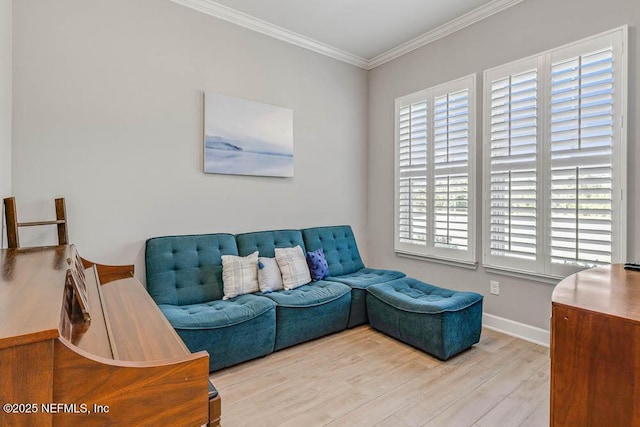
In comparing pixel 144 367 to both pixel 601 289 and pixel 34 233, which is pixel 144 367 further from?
pixel 34 233

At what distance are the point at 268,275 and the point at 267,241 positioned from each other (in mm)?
425

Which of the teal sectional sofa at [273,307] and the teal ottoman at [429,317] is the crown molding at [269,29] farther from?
the teal ottoman at [429,317]

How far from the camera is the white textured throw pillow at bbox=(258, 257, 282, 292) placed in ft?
9.32

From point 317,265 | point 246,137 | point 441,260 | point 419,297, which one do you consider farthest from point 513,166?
point 246,137

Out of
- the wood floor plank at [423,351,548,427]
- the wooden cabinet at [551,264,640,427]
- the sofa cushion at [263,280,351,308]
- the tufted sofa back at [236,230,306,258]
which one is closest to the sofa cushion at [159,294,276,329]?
the sofa cushion at [263,280,351,308]

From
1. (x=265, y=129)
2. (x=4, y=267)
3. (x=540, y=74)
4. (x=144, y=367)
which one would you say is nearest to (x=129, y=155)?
(x=265, y=129)

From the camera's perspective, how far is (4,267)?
119 centimetres

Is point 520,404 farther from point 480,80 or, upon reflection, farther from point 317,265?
point 480,80

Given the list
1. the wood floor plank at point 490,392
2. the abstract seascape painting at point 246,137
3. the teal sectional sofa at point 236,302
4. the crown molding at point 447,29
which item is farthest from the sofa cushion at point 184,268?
the crown molding at point 447,29

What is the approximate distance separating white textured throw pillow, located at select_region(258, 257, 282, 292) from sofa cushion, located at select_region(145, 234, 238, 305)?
0.33 meters

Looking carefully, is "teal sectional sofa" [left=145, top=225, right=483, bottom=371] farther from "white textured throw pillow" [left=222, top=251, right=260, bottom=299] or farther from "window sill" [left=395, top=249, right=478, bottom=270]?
"window sill" [left=395, top=249, right=478, bottom=270]

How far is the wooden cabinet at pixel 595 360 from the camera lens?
0.97 metres

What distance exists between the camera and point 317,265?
329 cm

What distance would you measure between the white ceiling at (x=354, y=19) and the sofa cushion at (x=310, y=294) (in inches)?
98.0
